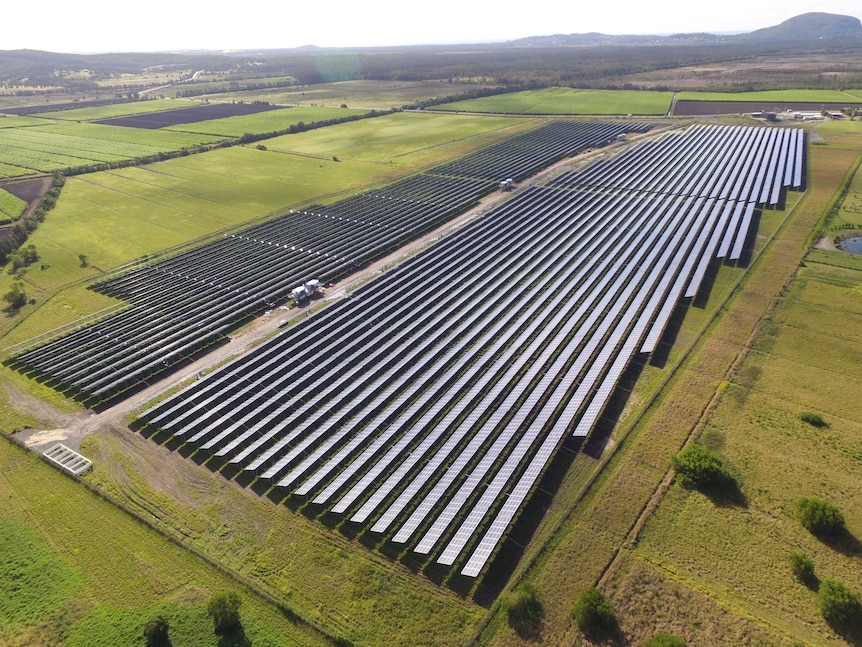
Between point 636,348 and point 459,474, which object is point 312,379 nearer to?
point 459,474

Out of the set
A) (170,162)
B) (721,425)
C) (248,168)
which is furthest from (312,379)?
(170,162)

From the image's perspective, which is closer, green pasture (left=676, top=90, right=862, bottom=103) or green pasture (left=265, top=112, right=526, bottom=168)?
green pasture (left=265, top=112, right=526, bottom=168)

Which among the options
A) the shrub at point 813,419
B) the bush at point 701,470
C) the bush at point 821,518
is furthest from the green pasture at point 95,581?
the shrub at point 813,419

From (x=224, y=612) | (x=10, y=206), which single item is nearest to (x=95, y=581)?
(x=224, y=612)

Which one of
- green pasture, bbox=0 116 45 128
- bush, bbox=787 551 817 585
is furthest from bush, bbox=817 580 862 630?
green pasture, bbox=0 116 45 128

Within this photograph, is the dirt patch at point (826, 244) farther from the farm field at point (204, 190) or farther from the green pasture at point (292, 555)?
the farm field at point (204, 190)

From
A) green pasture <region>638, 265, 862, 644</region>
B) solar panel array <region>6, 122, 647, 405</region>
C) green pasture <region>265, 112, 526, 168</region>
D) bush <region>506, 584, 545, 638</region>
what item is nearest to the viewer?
bush <region>506, 584, 545, 638</region>

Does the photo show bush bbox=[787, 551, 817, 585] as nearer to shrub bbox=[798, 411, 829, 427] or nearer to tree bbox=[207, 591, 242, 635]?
shrub bbox=[798, 411, 829, 427]
